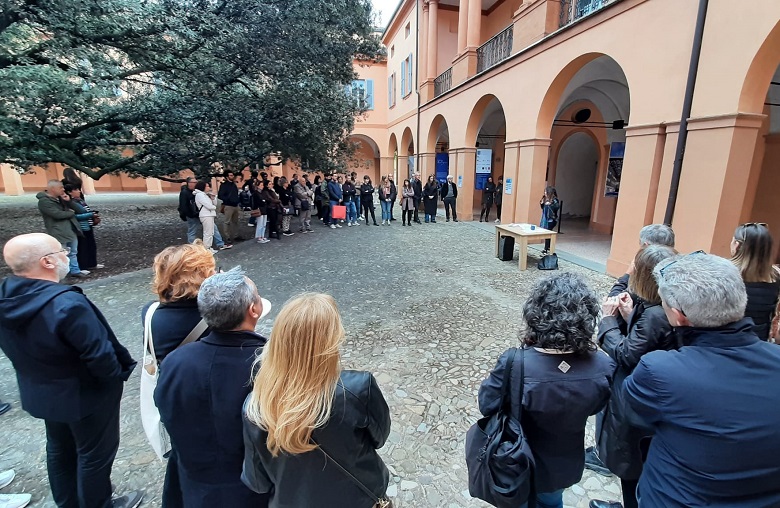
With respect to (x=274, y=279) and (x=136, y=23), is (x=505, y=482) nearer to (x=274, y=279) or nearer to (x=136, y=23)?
(x=274, y=279)

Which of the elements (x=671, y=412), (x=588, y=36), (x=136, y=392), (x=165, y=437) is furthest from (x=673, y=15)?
(x=136, y=392)

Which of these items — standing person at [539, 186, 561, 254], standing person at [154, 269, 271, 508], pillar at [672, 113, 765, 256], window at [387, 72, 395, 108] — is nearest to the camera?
standing person at [154, 269, 271, 508]

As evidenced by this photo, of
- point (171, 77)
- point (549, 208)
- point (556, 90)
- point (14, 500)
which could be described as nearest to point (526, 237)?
point (549, 208)

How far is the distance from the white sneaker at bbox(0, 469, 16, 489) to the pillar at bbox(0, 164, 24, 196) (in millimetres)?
30599

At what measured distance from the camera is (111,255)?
834cm

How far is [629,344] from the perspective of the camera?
1.74 meters

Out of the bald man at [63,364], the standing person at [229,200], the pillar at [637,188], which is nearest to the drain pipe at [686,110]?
the pillar at [637,188]

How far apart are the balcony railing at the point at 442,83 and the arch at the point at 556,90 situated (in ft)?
22.0

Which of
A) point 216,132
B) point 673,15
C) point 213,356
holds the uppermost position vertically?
point 673,15

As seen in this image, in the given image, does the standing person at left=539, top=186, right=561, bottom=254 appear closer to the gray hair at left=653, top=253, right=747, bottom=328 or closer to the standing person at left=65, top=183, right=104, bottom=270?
the gray hair at left=653, top=253, right=747, bottom=328

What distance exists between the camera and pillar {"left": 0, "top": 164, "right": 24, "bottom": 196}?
2370 cm

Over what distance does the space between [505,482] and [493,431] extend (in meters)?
0.19

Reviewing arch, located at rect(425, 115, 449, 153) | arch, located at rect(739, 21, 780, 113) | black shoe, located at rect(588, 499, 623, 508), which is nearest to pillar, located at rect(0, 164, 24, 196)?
arch, located at rect(425, 115, 449, 153)

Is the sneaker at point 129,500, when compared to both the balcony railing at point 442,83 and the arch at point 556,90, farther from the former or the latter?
the balcony railing at point 442,83
